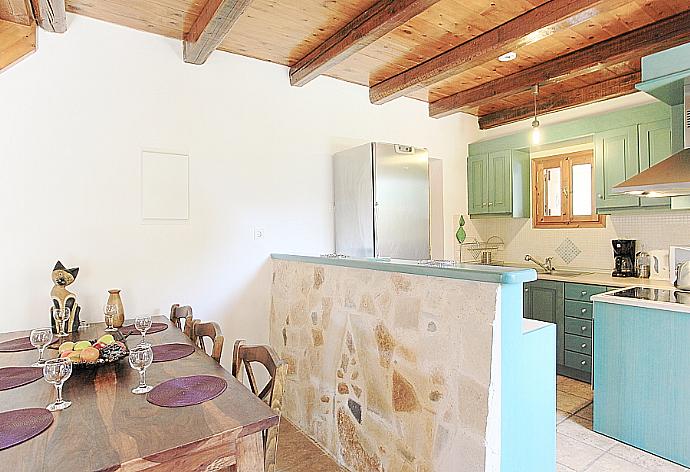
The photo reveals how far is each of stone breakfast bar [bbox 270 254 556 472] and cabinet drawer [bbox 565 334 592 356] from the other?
6.19ft

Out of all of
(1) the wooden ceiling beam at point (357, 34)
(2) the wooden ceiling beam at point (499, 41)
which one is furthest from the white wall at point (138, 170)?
(2) the wooden ceiling beam at point (499, 41)

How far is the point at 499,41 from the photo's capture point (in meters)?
2.80

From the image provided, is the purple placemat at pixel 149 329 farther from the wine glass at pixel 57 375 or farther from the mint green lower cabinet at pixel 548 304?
the mint green lower cabinet at pixel 548 304

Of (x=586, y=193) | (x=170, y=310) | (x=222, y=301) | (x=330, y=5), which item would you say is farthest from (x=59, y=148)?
(x=586, y=193)

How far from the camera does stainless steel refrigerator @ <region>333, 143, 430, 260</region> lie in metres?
3.43

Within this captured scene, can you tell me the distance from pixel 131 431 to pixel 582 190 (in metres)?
4.49

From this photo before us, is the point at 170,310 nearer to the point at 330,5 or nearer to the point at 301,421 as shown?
the point at 301,421

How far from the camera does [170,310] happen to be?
116 inches

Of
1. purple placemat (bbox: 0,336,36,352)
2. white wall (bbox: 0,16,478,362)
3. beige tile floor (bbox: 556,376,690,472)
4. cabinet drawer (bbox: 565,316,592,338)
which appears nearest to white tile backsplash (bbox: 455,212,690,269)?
cabinet drawer (bbox: 565,316,592,338)

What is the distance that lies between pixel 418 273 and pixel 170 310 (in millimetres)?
1865

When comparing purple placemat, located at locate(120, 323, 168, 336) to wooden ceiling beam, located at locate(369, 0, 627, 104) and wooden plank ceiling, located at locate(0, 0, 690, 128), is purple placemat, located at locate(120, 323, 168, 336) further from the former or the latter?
wooden ceiling beam, located at locate(369, 0, 627, 104)

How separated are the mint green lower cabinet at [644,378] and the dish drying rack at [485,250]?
2.16 m

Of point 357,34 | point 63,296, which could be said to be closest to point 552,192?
point 357,34

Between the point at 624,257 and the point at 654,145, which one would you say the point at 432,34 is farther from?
the point at 624,257
